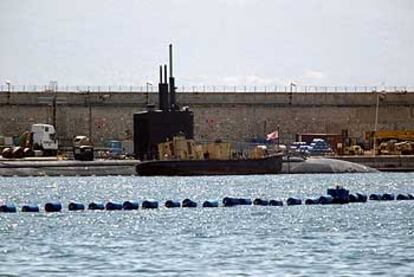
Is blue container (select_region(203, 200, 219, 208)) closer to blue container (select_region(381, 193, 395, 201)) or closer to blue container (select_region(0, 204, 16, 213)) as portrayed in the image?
blue container (select_region(0, 204, 16, 213))

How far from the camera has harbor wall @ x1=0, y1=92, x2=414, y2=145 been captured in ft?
522

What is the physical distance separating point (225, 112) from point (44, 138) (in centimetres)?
2320

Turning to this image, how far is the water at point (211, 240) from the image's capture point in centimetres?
4606

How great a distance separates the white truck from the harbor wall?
6957 millimetres

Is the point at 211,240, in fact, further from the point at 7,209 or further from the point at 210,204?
the point at 7,209

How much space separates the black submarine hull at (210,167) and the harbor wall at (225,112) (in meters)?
29.9

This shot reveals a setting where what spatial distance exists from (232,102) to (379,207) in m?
83.2

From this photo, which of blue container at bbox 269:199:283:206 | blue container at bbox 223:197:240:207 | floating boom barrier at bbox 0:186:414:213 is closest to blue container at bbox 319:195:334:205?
floating boom barrier at bbox 0:186:414:213

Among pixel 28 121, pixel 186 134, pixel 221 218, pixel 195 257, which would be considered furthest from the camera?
pixel 28 121

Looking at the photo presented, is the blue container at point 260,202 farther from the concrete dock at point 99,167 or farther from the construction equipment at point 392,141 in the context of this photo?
the construction equipment at point 392,141

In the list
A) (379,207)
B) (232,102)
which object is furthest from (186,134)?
(379,207)

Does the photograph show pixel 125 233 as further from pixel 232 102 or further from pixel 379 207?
pixel 232 102

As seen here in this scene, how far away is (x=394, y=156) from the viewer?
14738cm

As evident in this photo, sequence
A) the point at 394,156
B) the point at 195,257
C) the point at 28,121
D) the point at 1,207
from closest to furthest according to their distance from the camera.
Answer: the point at 195,257, the point at 1,207, the point at 394,156, the point at 28,121
